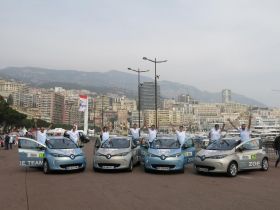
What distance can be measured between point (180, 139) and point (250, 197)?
7696 mm

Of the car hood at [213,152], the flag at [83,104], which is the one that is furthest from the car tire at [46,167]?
the flag at [83,104]

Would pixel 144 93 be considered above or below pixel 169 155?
above

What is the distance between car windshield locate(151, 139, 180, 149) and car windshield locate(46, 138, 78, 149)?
3199mm

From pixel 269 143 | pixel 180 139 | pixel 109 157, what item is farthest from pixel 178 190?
pixel 269 143

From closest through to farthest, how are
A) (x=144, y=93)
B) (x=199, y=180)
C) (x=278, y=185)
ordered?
(x=278, y=185), (x=199, y=180), (x=144, y=93)

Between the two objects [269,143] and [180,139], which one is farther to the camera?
[269,143]

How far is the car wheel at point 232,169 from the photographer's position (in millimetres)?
14163

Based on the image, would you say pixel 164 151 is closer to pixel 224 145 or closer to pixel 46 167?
pixel 224 145

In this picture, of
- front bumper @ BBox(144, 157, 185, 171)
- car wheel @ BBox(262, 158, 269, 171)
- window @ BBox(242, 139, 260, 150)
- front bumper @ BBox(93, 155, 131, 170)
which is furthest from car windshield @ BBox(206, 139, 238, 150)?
front bumper @ BBox(93, 155, 131, 170)

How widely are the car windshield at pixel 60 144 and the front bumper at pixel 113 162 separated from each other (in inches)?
57.0

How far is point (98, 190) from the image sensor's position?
11.0 metres

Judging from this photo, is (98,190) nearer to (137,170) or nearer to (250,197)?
(250,197)

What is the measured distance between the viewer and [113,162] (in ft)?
48.9

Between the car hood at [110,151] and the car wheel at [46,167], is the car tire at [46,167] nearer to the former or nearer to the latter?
the car wheel at [46,167]
